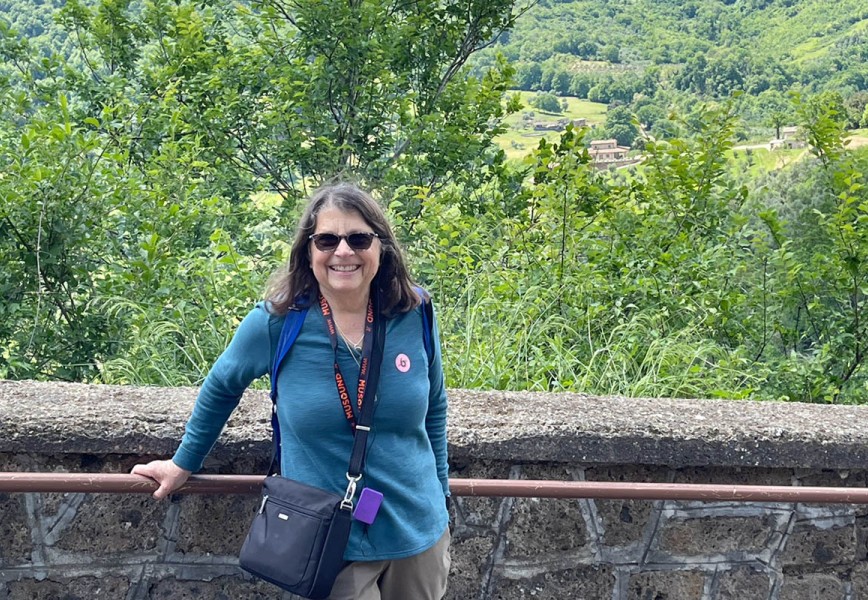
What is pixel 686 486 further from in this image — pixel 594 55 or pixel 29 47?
pixel 594 55

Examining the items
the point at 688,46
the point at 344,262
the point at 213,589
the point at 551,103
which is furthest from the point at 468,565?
the point at 688,46

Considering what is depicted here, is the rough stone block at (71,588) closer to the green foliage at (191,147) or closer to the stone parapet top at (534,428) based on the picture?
the stone parapet top at (534,428)

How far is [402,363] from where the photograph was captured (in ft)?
7.17

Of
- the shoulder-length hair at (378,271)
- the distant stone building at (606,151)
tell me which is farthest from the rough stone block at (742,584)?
the distant stone building at (606,151)

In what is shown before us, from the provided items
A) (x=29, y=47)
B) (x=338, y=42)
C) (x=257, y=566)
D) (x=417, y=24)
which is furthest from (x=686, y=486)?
(x=29, y=47)

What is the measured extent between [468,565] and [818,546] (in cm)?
110

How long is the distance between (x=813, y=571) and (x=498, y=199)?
4.39 meters

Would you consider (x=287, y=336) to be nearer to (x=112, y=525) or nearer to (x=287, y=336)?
(x=287, y=336)

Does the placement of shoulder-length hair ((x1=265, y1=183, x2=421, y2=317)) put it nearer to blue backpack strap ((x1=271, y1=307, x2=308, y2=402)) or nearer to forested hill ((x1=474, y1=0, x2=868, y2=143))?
blue backpack strap ((x1=271, y1=307, x2=308, y2=402))

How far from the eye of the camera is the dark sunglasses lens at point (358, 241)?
2.19 metres

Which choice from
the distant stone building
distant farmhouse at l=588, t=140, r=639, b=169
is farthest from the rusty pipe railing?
the distant stone building

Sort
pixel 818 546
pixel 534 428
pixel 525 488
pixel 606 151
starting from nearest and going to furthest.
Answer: pixel 525 488, pixel 534 428, pixel 818 546, pixel 606 151

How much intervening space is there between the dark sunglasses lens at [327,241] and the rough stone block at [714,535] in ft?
4.54

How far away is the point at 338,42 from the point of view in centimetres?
697
